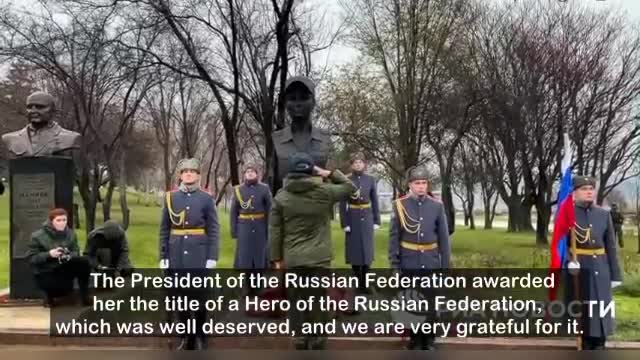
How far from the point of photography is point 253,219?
8375 mm

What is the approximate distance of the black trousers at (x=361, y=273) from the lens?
7.43 metres

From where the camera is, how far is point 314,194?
5465mm

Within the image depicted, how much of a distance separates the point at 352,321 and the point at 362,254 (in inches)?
92.2

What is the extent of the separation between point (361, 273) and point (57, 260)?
3437 millimetres

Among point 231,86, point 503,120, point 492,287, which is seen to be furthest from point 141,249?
point 492,287

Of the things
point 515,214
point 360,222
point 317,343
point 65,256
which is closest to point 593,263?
point 317,343

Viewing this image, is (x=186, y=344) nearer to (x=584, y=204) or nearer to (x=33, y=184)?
(x=584, y=204)

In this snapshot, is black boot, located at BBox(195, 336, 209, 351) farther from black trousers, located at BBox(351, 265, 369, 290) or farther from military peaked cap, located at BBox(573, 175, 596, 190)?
military peaked cap, located at BBox(573, 175, 596, 190)

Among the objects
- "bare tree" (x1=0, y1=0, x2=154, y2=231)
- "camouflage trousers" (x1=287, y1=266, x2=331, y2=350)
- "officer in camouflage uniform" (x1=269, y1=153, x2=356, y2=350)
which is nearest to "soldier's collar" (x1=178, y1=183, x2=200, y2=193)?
"officer in camouflage uniform" (x1=269, y1=153, x2=356, y2=350)

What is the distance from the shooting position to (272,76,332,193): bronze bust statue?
246 inches

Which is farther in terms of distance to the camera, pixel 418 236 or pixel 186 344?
pixel 418 236

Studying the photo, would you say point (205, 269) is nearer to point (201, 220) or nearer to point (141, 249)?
point (201, 220)

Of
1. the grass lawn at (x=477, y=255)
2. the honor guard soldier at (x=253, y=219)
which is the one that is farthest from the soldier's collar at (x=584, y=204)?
the honor guard soldier at (x=253, y=219)

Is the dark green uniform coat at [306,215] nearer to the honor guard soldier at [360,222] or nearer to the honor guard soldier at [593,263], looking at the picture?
the honor guard soldier at [593,263]
